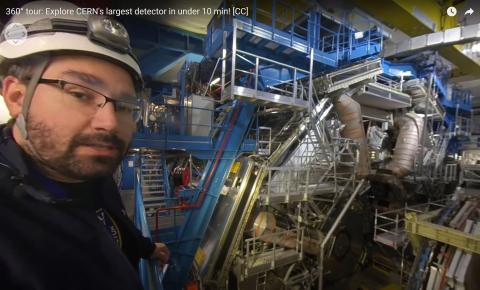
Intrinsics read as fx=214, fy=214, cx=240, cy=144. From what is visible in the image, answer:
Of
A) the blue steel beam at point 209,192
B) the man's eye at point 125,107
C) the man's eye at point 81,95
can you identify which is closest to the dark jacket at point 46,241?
the man's eye at point 81,95

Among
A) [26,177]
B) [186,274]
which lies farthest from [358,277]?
[26,177]

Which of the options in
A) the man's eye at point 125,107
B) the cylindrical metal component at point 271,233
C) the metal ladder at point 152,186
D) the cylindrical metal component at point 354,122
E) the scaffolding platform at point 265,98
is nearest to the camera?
the man's eye at point 125,107

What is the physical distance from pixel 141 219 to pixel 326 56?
183 inches

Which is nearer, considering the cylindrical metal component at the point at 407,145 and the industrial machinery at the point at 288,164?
the industrial machinery at the point at 288,164

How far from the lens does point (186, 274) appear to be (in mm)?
3832

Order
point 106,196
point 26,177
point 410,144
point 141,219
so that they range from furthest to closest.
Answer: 1. point 410,144
2. point 141,219
3. point 106,196
4. point 26,177

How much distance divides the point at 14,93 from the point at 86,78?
316 millimetres

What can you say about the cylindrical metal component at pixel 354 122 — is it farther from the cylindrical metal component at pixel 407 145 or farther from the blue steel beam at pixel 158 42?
the blue steel beam at pixel 158 42

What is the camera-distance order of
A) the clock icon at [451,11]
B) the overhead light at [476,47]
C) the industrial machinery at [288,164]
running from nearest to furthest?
the industrial machinery at [288,164]
the clock icon at [451,11]
the overhead light at [476,47]

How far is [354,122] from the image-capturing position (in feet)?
15.7

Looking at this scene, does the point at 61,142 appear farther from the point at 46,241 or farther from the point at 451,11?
the point at 451,11

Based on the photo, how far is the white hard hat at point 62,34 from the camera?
0.95m

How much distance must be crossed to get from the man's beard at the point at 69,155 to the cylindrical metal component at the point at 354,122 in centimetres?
474

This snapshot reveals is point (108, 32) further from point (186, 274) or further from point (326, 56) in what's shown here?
point (326, 56)
